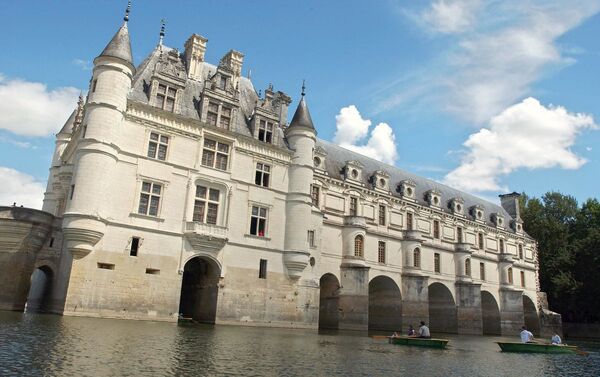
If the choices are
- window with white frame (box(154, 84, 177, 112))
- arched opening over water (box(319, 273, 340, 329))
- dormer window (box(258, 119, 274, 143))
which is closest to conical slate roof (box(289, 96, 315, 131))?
dormer window (box(258, 119, 274, 143))

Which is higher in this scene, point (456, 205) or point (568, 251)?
point (456, 205)

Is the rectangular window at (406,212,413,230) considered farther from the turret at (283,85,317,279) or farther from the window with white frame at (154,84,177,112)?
the window with white frame at (154,84,177,112)

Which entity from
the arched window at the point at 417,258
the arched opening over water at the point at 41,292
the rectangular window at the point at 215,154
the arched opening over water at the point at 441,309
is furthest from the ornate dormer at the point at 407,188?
the arched opening over water at the point at 41,292

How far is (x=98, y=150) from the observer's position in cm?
2395

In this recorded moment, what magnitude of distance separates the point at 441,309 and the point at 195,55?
33.2 meters

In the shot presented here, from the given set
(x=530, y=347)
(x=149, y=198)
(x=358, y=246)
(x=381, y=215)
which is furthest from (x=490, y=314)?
(x=149, y=198)

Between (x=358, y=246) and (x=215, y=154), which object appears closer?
(x=215, y=154)

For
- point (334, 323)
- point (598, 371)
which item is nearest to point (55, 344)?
point (598, 371)

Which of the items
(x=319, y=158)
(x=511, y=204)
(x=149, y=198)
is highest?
(x=511, y=204)

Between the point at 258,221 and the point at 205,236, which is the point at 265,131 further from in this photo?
the point at 205,236

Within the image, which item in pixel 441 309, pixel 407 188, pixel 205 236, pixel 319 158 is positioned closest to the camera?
pixel 205 236

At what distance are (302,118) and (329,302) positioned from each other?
1433cm

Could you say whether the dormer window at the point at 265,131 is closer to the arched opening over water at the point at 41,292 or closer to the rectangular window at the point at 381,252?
the arched opening over water at the point at 41,292

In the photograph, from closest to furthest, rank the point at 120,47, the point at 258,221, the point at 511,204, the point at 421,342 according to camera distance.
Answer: the point at 421,342 → the point at 120,47 → the point at 258,221 → the point at 511,204
